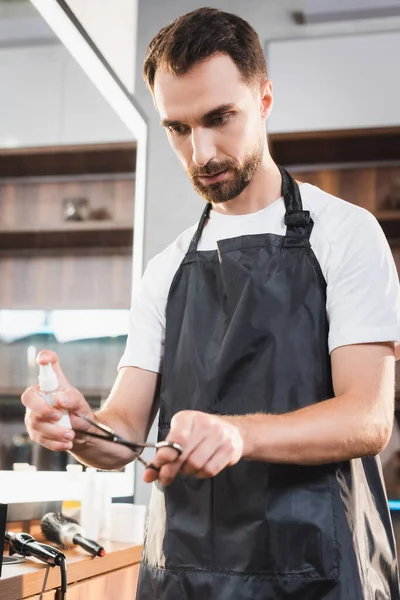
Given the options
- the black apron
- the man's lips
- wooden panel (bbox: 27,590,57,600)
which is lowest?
wooden panel (bbox: 27,590,57,600)

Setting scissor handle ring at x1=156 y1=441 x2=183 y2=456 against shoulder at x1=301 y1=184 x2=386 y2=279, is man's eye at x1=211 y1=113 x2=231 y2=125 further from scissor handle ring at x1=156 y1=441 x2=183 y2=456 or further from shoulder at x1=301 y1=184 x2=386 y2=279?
scissor handle ring at x1=156 y1=441 x2=183 y2=456

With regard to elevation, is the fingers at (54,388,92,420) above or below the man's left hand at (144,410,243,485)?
above

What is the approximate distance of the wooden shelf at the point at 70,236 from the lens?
2.28m

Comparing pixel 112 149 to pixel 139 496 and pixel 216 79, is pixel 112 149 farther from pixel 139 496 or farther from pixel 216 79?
pixel 216 79

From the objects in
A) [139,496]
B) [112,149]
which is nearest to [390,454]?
[139,496]

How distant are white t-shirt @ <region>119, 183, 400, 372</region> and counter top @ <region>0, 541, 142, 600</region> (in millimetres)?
478

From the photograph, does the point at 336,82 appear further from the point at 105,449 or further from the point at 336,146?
the point at 105,449

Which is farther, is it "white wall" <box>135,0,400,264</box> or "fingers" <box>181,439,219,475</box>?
"white wall" <box>135,0,400,264</box>

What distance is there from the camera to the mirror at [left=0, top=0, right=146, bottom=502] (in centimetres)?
221

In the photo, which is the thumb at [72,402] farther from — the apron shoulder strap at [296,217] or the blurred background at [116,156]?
the blurred background at [116,156]

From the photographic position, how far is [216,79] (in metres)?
1.45

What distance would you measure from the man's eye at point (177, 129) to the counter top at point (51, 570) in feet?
3.09

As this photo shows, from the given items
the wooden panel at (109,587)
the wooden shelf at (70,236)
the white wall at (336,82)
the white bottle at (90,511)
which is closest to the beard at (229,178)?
the wooden shelf at (70,236)

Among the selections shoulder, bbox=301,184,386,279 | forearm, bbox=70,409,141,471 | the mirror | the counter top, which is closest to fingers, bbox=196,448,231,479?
forearm, bbox=70,409,141,471
